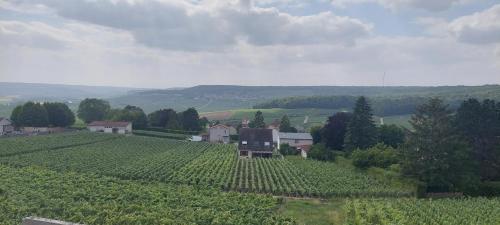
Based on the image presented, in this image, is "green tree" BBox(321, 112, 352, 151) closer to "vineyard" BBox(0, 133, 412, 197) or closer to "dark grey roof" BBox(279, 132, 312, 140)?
"dark grey roof" BBox(279, 132, 312, 140)

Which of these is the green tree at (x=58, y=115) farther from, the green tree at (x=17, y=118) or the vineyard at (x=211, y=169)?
the vineyard at (x=211, y=169)

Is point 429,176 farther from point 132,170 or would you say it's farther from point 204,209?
point 132,170

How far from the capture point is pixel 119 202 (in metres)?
29.6

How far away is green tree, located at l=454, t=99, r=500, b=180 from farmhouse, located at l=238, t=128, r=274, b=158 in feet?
85.0

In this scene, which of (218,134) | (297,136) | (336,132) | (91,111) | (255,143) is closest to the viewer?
(255,143)

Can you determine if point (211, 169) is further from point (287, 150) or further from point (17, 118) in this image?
point (17, 118)

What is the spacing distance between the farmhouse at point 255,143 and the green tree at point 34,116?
1462 inches

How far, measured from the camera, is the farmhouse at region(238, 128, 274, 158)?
61.8 metres

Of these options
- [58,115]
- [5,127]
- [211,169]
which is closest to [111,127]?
[58,115]

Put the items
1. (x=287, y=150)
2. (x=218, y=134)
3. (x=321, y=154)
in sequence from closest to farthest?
(x=321, y=154)
(x=287, y=150)
(x=218, y=134)

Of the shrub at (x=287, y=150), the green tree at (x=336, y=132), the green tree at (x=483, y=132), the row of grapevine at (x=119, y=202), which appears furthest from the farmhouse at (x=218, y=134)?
the green tree at (x=483, y=132)

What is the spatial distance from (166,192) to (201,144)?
3892 cm

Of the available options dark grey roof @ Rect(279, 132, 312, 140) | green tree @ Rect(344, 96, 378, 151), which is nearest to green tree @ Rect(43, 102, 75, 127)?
dark grey roof @ Rect(279, 132, 312, 140)

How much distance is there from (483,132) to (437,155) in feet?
24.7
